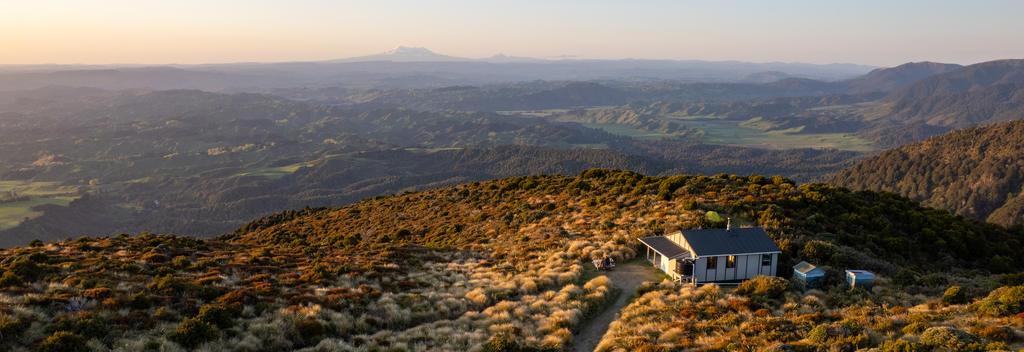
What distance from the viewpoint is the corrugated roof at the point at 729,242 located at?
2967 centimetres

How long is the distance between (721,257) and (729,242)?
4.50 feet

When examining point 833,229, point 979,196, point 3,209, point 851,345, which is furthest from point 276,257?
point 3,209

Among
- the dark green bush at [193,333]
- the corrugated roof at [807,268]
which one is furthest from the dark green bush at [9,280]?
the corrugated roof at [807,268]

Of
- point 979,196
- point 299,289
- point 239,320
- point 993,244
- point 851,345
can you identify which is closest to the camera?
point 851,345

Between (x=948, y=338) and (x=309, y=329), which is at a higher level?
(x=948, y=338)

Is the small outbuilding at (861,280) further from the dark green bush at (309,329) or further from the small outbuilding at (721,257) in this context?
the dark green bush at (309,329)

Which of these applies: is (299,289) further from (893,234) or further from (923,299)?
(893,234)

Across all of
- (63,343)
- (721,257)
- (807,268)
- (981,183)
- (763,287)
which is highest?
(63,343)

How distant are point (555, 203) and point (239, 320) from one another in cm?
3884

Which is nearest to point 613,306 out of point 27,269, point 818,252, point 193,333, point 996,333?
point 996,333

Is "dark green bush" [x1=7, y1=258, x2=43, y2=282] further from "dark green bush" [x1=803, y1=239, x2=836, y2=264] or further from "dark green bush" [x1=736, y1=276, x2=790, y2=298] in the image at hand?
"dark green bush" [x1=803, y1=239, x2=836, y2=264]

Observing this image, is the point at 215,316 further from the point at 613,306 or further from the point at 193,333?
the point at 613,306

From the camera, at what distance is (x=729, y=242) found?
30.5 meters

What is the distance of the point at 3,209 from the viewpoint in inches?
7771
